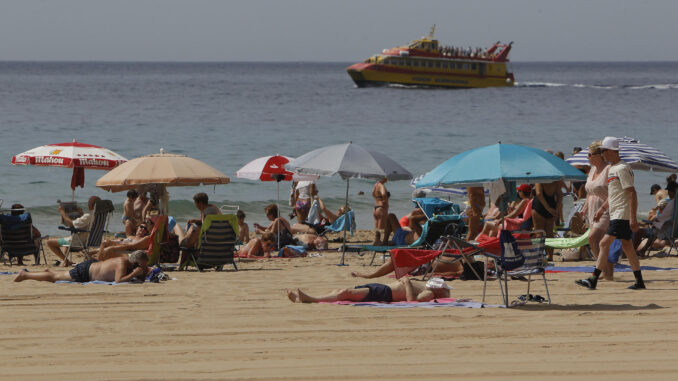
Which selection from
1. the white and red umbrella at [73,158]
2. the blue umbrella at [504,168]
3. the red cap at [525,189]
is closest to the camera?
the blue umbrella at [504,168]

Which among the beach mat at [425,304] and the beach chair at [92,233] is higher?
the beach mat at [425,304]

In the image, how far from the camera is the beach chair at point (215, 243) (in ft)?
33.7

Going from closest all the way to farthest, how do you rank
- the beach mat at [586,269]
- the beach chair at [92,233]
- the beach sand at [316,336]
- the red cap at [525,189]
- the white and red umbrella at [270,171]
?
the beach sand at [316,336], the beach mat at [586,269], the beach chair at [92,233], the red cap at [525,189], the white and red umbrella at [270,171]

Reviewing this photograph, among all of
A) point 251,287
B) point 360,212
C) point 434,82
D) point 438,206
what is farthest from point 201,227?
point 434,82

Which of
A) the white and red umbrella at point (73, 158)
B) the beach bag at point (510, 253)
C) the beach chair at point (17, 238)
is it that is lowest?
the beach chair at point (17, 238)

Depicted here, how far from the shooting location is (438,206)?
12.6 meters

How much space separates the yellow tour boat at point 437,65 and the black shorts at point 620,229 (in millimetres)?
67666

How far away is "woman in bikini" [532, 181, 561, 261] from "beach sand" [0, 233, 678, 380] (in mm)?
2345

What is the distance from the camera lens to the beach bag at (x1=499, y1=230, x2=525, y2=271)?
23.7 ft

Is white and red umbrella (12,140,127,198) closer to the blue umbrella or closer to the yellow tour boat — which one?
the blue umbrella

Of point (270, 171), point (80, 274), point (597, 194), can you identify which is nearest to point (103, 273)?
point (80, 274)

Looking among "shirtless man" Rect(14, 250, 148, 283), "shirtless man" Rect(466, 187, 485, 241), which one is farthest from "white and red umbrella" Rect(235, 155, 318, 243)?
"shirtless man" Rect(14, 250, 148, 283)

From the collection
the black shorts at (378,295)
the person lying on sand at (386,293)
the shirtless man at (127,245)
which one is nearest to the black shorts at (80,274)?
the shirtless man at (127,245)

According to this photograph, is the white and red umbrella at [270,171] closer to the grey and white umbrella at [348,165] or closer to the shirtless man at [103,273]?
the grey and white umbrella at [348,165]
